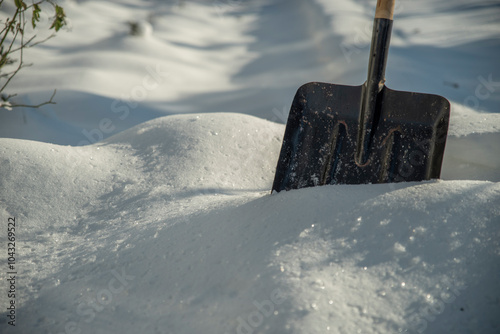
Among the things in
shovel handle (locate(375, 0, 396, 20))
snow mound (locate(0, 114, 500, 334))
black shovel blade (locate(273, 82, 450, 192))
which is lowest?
snow mound (locate(0, 114, 500, 334))

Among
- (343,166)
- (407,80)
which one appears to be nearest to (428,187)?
(343,166)

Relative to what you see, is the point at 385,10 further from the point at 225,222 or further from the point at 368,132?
the point at 225,222

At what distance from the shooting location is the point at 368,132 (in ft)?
4.46

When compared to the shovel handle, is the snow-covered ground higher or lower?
lower

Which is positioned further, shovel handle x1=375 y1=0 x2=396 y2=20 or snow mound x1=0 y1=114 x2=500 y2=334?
shovel handle x1=375 y1=0 x2=396 y2=20

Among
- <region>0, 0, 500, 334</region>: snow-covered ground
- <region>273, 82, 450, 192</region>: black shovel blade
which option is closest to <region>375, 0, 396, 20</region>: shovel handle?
<region>273, 82, 450, 192</region>: black shovel blade

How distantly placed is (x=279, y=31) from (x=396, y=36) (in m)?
1.32

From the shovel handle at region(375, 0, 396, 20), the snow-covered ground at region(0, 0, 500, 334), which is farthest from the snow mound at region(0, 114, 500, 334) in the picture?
the shovel handle at region(375, 0, 396, 20)

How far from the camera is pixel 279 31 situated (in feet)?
14.5

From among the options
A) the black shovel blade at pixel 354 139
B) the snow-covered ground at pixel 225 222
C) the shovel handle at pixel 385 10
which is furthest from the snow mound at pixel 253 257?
the shovel handle at pixel 385 10

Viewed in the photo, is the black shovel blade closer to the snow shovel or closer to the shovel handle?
the snow shovel

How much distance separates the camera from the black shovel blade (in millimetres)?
1326

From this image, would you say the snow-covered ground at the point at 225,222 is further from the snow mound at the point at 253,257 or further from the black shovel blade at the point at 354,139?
the black shovel blade at the point at 354,139

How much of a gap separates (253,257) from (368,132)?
23.8 inches
